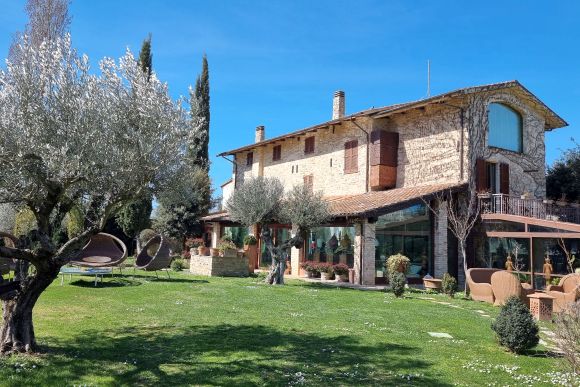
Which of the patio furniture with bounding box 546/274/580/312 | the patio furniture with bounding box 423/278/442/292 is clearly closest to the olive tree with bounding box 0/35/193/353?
the patio furniture with bounding box 546/274/580/312

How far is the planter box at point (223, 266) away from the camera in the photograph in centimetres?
1939

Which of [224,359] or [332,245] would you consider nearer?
[224,359]

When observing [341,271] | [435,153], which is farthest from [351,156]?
[341,271]

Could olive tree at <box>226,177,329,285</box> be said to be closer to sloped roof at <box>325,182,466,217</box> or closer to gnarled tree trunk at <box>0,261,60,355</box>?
sloped roof at <box>325,182,466,217</box>

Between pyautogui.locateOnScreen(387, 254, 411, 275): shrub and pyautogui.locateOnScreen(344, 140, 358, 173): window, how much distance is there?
594 centimetres

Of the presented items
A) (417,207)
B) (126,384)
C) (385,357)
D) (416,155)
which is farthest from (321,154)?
(126,384)

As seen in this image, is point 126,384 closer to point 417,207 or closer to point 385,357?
point 385,357

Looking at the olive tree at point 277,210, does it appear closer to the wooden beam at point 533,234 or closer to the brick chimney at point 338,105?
the wooden beam at point 533,234

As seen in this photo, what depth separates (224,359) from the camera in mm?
6289

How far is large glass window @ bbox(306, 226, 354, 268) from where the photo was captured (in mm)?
19031

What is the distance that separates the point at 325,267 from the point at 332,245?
991mm

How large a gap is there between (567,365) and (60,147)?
19.5ft

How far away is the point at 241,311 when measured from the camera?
10.2 m

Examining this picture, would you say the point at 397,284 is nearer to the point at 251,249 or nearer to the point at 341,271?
the point at 341,271
